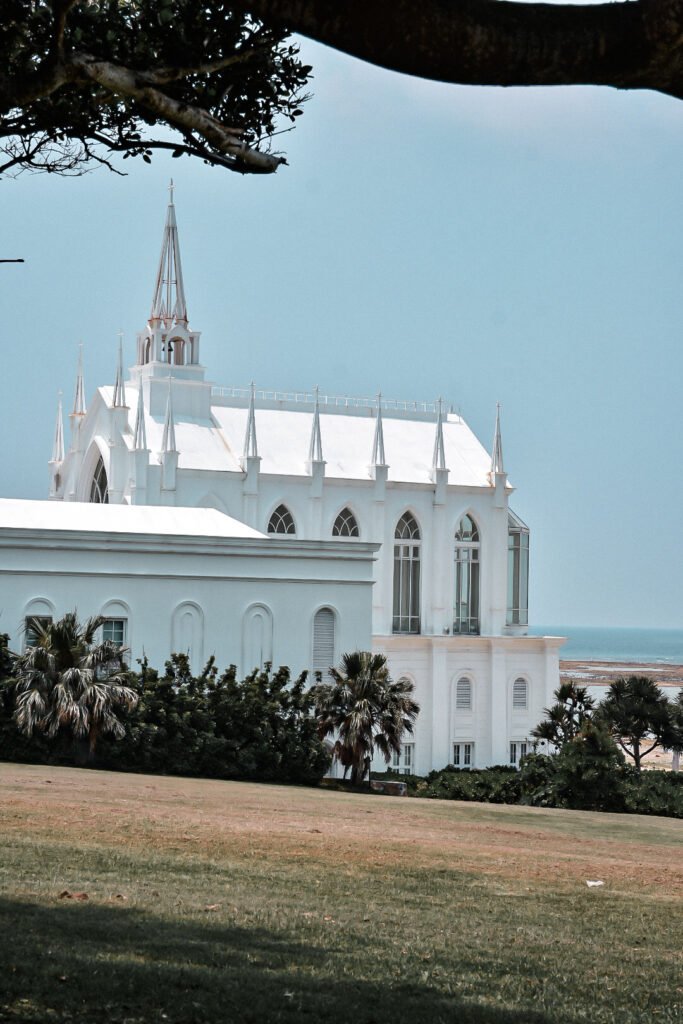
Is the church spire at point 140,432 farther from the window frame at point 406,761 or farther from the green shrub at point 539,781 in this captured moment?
the green shrub at point 539,781

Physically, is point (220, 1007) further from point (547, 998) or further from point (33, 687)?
point (33, 687)

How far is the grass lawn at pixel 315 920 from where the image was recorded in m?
8.75

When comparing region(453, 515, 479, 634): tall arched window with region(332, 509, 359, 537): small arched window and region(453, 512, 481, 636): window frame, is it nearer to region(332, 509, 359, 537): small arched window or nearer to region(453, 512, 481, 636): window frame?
region(453, 512, 481, 636): window frame

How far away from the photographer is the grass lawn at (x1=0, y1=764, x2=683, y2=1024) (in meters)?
8.75

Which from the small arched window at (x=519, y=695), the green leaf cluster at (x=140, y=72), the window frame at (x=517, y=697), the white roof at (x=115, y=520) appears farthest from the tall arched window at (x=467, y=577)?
the green leaf cluster at (x=140, y=72)

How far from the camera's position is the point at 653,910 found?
14.2 m

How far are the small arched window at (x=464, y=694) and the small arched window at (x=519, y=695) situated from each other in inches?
84.2

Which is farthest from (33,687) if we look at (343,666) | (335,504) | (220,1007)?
(335,504)

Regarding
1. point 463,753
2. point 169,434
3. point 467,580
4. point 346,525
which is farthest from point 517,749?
point 169,434

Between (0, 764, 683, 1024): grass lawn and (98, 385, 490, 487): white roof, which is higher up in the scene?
(98, 385, 490, 487): white roof

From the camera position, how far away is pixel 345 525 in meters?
61.8

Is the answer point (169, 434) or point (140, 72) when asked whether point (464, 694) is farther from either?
point (140, 72)

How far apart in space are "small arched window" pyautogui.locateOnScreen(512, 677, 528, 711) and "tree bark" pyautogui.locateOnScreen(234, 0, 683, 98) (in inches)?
2253

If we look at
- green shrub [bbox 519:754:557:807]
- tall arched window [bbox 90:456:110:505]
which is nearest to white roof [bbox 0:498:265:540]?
green shrub [bbox 519:754:557:807]
